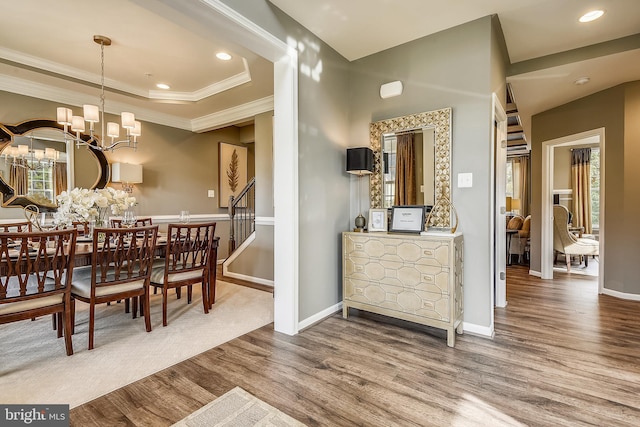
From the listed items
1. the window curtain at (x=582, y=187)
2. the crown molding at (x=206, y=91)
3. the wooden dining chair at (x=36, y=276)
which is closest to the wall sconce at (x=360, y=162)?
the crown molding at (x=206, y=91)

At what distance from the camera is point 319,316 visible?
2973mm

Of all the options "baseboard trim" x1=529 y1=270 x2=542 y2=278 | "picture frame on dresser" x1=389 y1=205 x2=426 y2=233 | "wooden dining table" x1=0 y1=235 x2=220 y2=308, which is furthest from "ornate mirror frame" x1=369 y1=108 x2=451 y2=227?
"baseboard trim" x1=529 y1=270 x2=542 y2=278

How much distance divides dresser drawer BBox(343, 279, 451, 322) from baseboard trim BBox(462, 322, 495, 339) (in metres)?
0.42

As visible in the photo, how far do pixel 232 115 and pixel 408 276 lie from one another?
12.7ft

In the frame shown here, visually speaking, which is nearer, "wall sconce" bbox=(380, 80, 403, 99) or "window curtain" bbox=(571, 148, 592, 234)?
"wall sconce" bbox=(380, 80, 403, 99)

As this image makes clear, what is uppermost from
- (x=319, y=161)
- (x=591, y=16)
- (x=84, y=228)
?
(x=591, y=16)

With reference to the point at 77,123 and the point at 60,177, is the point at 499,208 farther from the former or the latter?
the point at 60,177

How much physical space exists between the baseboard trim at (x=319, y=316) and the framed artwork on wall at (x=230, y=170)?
12.6 ft

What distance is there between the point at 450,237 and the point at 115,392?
2527mm

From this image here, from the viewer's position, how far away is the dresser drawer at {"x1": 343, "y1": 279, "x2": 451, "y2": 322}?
97.3 inches

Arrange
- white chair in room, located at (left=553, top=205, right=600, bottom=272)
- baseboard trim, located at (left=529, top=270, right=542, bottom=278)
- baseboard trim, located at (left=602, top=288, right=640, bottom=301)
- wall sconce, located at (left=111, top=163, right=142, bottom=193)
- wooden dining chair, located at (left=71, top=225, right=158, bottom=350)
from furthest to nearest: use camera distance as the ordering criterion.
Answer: white chair in room, located at (left=553, top=205, right=600, bottom=272)
baseboard trim, located at (left=529, top=270, right=542, bottom=278)
wall sconce, located at (left=111, top=163, right=142, bottom=193)
baseboard trim, located at (left=602, top=288, right=640, bottom=301)
wooden dining chair, located at (left=71, top=225, right=158, bottom=350)

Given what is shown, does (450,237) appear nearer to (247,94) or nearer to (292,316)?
(292,316)

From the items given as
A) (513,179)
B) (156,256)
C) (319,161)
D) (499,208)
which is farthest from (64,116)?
(513,179)

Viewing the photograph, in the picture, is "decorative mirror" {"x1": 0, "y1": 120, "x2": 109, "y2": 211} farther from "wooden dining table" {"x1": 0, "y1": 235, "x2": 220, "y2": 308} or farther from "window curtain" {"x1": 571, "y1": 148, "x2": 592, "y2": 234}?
"window curtain" {"x1": 571, "y1": 148, "x2": 592, "y2": 234}
